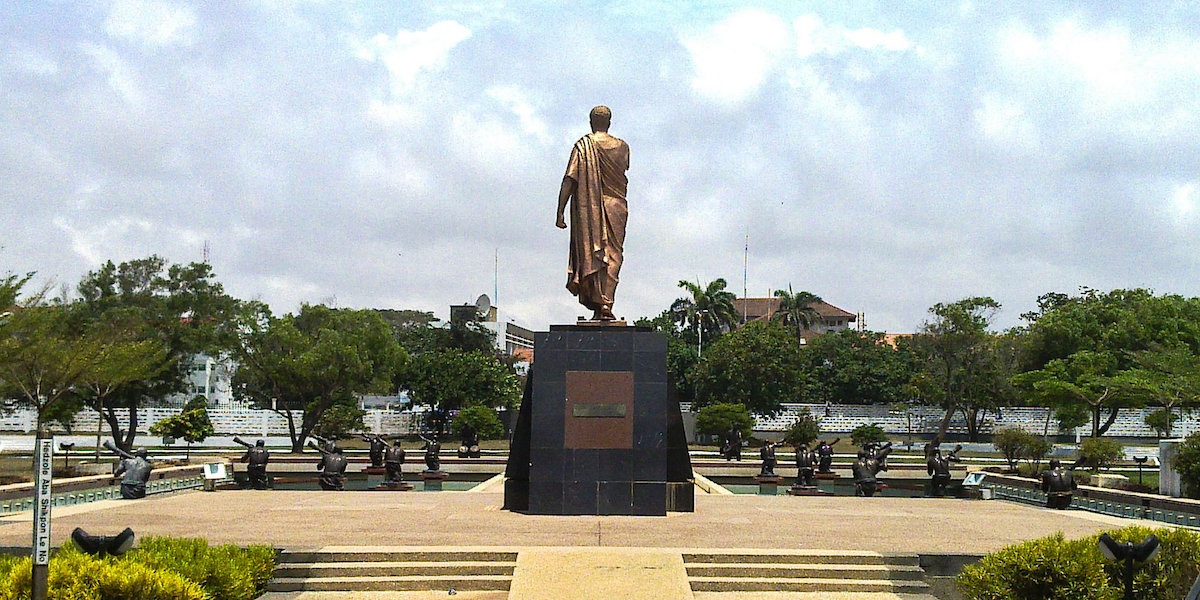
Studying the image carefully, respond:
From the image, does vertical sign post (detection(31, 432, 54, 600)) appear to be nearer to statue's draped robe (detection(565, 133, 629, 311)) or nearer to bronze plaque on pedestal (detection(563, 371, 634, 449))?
bronze plaque on pedestal (detection(563, 371, 634, 449))

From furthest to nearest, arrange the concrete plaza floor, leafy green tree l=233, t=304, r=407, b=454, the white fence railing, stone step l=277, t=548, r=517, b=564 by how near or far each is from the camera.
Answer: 1. the white fence railing
2. leafy green tree l=233, t=304, r=407, b=454
3. the concrete plaza floor
4. stone step l=277, t=548, r=517, b=564

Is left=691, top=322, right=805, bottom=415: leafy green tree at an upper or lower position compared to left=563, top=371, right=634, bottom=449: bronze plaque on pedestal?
upper

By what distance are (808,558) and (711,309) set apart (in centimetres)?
6123

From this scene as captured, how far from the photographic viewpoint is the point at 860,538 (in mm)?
13891

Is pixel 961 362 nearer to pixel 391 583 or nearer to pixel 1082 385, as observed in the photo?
pixel 1082 385

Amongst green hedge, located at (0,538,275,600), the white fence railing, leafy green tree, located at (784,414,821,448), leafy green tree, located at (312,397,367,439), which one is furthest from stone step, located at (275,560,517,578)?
the white fence railing

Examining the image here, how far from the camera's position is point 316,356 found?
1726 inches

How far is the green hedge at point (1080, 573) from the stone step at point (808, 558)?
210cm

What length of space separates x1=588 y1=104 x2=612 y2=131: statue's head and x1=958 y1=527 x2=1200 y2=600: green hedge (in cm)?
964

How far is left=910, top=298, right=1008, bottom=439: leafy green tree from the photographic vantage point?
53406mm

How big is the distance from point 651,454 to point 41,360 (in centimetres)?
1945

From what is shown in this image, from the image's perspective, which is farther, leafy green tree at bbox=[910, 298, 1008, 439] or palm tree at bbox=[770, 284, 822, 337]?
palm tree at bbox=[770, 284, 822, 337]

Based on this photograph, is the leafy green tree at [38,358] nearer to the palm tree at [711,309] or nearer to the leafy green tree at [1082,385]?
the leafy green tree at [1082,385]

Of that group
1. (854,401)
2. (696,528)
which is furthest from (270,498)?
(854,401)
